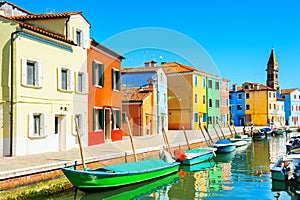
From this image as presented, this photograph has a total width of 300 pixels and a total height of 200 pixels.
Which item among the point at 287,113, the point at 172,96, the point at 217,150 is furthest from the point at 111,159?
the point at 287,113

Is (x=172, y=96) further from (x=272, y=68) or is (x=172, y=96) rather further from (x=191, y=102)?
(x=272, y=68)

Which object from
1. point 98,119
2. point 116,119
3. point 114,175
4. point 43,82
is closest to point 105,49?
point 98,119

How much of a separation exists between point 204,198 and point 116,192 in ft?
10.5

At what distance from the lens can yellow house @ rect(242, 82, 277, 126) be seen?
64.2 m

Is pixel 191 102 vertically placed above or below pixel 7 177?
above

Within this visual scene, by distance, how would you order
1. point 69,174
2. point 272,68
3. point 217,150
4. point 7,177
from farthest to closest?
point 272,68 → point 217,150 → point 69,174 → point 7,177

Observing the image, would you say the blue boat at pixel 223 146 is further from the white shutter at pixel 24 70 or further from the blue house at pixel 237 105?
the blue house at pixel 237 105

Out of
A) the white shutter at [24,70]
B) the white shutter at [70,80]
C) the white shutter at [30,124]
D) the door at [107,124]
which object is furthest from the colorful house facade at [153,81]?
the white shutter at [24,70]

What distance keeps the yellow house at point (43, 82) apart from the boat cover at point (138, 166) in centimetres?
286

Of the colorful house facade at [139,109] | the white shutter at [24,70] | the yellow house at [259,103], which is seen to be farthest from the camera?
the yellow house at [259,103]

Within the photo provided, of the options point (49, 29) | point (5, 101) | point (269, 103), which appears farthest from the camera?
point (269, 103)

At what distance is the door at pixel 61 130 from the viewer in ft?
59.6

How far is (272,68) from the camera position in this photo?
80375mm

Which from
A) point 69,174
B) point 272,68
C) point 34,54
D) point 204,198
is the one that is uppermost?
point 272,68
